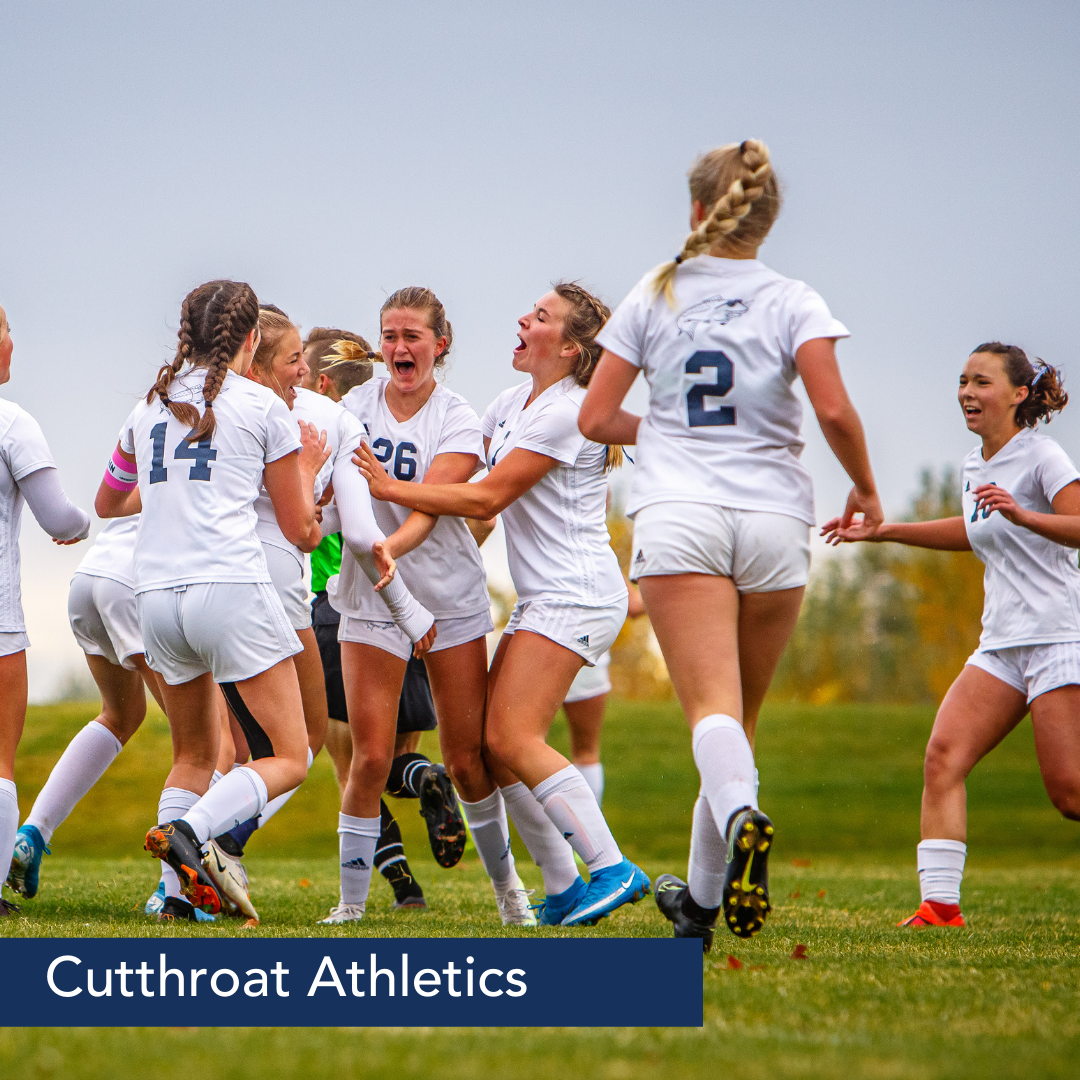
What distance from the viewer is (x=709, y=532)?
3.68 meters

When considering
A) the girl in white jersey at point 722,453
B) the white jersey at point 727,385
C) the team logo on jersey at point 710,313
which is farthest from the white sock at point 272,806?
the team logo on jersey at point 710,313

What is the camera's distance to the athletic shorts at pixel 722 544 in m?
3.69

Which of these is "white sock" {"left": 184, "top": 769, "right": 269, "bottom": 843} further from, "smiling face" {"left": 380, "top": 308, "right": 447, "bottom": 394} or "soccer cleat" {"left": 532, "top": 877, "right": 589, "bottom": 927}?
"smiling face" {"left": 380, "top": 308, "right": 447, "bottom": 394}

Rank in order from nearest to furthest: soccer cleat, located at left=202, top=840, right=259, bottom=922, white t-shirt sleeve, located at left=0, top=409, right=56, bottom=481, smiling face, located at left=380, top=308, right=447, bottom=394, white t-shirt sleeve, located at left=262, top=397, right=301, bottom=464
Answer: soccer cleat, located at left=202, top=840, right=259, bottom=922 → white t-shirt sleeve, located at left=262, top=397, right=301, bottom=464 → white t-shirt sleeve, located at left=0, top=409, right=56, bottom=481 → smiling face, located at left=380, top=308, right=447, bottom=394

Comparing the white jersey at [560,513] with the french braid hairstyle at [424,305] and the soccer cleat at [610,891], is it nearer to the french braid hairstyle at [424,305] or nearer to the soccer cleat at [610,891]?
the french braid hairstyle at [424,305]

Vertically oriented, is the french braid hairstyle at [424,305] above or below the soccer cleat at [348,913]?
above

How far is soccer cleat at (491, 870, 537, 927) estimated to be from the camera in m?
5.39

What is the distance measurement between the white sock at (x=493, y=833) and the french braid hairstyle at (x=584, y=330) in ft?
5.16

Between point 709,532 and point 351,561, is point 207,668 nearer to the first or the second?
point 351,561

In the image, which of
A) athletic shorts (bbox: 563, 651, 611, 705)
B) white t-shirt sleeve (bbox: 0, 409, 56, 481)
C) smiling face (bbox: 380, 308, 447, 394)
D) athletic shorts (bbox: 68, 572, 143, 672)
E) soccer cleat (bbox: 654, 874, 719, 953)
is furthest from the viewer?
athletic shorts (bbox: 563, 651, 611, 705)

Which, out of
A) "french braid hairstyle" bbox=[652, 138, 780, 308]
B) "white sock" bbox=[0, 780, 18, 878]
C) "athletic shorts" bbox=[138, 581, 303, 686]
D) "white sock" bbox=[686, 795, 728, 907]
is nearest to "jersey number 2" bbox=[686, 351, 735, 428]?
"french braid hairstyle" bbox=[652, 138, 780, 308]

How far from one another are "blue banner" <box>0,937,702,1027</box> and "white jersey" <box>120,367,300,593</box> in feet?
4.74

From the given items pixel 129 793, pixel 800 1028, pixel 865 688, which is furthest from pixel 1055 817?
pixel 865 688

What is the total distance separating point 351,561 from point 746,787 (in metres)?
2.40
